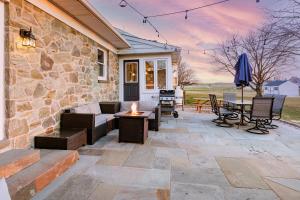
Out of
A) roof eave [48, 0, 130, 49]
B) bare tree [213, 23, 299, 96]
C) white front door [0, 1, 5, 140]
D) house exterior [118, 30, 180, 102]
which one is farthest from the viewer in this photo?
bare tree [213, 23, 299, 96]

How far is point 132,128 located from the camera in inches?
178

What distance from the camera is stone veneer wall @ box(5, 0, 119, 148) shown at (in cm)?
313

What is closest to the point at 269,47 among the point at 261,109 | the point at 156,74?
the point at 261,109

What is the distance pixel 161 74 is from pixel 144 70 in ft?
2.53

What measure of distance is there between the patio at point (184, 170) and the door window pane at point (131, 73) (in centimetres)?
467

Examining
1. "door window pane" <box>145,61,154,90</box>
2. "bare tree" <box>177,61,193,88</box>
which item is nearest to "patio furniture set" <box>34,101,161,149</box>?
"door window pane" <box>145,61,154,90</box>

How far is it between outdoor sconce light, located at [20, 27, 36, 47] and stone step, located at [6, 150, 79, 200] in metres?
1.81

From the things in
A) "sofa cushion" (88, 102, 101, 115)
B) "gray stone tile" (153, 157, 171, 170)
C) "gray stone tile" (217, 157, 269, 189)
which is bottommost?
"gray stone tile" (217, 157, 269, 189)

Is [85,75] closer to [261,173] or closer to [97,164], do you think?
[97,164]

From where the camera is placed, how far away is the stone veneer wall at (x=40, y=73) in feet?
10.3

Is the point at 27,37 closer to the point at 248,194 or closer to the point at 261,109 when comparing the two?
the point at 248,194

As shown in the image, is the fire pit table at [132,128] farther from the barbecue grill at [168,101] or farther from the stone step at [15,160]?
the barbecue grill at [168,101]

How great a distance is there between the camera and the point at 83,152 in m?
3.80

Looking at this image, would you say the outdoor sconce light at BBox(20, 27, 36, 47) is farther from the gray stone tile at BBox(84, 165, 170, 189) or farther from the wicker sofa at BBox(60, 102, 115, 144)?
the gray stone tile at BBox(84, 165, 170, 189)
